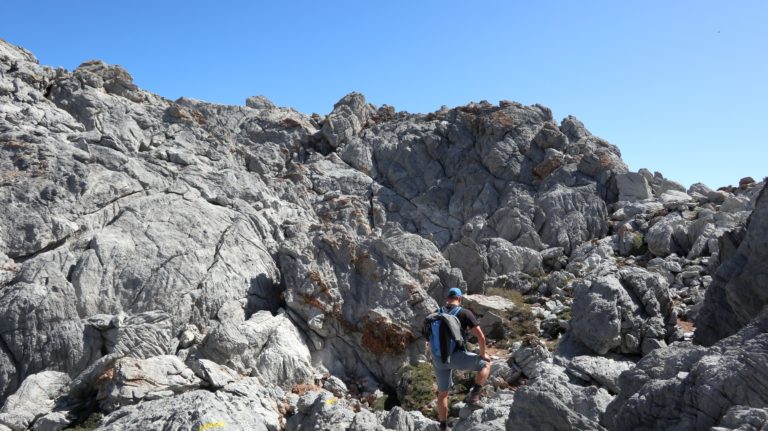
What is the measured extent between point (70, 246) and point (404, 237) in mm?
14247

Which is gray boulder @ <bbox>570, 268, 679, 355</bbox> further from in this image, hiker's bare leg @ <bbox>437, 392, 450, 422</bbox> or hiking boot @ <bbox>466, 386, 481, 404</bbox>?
hiker's bare leg @ <bbox>437, 392, 450, 422</bbox>

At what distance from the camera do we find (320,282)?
23312 mm

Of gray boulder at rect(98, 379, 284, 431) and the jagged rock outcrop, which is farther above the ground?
the jagged rock outcrop

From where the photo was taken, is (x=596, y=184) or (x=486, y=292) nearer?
(x=486, y=292)

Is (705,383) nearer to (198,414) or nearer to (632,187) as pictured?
(198,414)

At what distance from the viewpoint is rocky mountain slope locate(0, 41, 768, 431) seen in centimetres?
1182

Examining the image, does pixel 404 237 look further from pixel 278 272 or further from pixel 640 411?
pixel 640 411

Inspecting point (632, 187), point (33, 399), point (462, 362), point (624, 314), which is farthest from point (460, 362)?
point (632, 187)

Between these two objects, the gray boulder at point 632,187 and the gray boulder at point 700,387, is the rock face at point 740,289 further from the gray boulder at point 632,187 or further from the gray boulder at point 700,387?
the gray boulder at point 632,187

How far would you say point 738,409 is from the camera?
22.8 ft

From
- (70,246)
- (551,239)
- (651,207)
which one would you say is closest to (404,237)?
(70,246)

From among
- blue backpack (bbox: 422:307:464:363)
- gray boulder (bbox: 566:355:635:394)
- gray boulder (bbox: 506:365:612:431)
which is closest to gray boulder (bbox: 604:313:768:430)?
gray boulder (bbox: 506:365:612:431)

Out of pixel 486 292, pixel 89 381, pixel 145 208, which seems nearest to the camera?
pixel 89 381

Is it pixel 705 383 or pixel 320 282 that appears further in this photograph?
pixel 320 282
